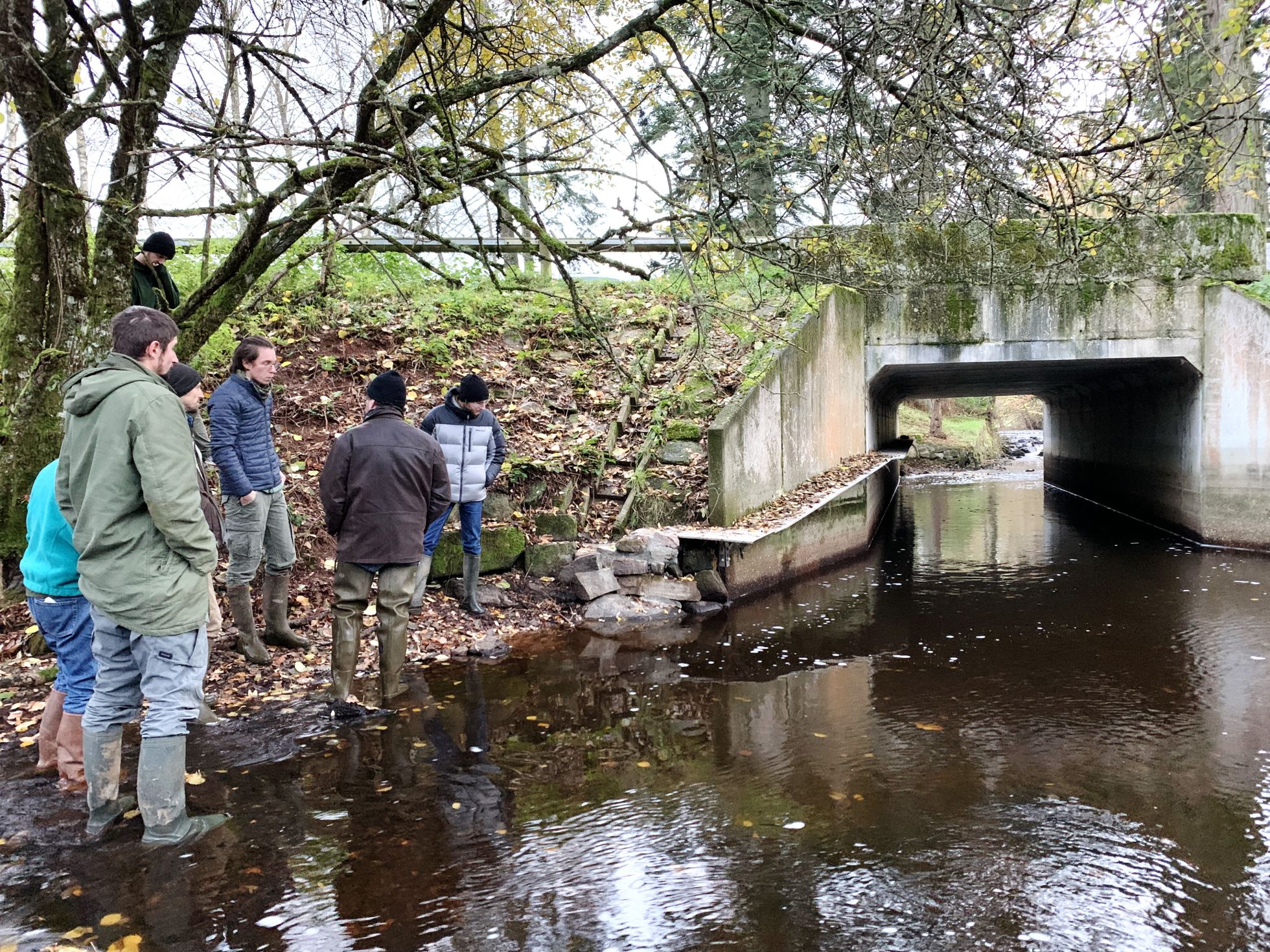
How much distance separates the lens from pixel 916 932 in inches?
125

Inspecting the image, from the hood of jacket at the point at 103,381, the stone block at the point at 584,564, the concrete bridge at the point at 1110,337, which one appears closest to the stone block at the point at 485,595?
the stone block at the point at 584,564

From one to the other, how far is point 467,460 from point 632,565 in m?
2.31

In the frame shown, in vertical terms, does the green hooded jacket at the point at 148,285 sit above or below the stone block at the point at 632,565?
above

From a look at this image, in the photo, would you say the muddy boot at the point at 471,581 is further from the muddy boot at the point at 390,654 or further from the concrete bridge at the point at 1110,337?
the concrete bridge at the point at 1110,337

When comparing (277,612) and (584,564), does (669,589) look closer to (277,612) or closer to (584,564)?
(584,564)

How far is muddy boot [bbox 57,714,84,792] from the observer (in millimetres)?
4289

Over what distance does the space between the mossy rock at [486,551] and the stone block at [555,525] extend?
35 centimetres

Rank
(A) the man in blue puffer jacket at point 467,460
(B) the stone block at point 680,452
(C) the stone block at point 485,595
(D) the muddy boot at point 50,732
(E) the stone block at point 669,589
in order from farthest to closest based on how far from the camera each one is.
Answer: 1. (B) the stone block at point 680,452
2. (E) the stone block at point 669,589
3. (C) the stone block at point 485,595
4. (A) the man in blue puffer jacket at point 467,460
5. (D) the muddy boot at point 50,732

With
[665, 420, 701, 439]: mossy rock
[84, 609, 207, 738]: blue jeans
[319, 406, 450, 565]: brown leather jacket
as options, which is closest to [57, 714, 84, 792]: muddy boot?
[84, 609, 207, 738]: blue jeans

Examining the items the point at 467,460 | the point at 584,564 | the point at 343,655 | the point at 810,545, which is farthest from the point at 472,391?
the point at 810,545

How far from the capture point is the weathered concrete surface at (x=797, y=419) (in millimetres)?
9664

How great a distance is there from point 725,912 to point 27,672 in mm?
5361

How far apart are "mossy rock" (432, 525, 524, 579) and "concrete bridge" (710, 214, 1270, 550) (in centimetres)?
393

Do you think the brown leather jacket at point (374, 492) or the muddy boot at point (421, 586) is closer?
the brown leather jacket at point (374, 492)
